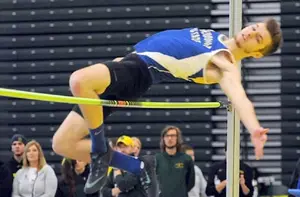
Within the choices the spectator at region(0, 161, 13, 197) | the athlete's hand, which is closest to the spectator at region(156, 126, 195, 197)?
the spectator at region(0, 161, 13, 197)

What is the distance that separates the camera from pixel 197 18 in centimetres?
1047

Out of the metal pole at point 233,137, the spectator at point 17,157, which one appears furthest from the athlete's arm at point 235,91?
the spectator at point 17,157

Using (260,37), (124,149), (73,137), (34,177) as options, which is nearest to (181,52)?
(260,37)

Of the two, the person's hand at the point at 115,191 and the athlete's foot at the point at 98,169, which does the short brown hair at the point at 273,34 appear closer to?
the athlete's foot at the point at 98,169

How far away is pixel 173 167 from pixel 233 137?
1.97 metres

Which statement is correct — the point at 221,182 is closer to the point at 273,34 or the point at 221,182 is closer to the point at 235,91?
the point at 273,34

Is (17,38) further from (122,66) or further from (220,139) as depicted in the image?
(122,66)

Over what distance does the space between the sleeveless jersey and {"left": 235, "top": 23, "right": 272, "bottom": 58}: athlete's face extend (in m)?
0.12

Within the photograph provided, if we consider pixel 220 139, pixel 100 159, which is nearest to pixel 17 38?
pixel 220 139

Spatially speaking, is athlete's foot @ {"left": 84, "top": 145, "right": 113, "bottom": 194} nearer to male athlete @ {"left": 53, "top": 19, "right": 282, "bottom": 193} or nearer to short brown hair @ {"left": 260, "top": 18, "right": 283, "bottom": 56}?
male athlete @ {"left": 53, "top": 19, "right": 282, "bottom": 193}

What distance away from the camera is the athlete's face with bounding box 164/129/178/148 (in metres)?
7.55

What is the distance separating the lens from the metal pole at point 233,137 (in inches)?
222

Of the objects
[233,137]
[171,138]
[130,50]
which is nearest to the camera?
[233,137]

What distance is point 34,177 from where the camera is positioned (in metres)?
7.63
